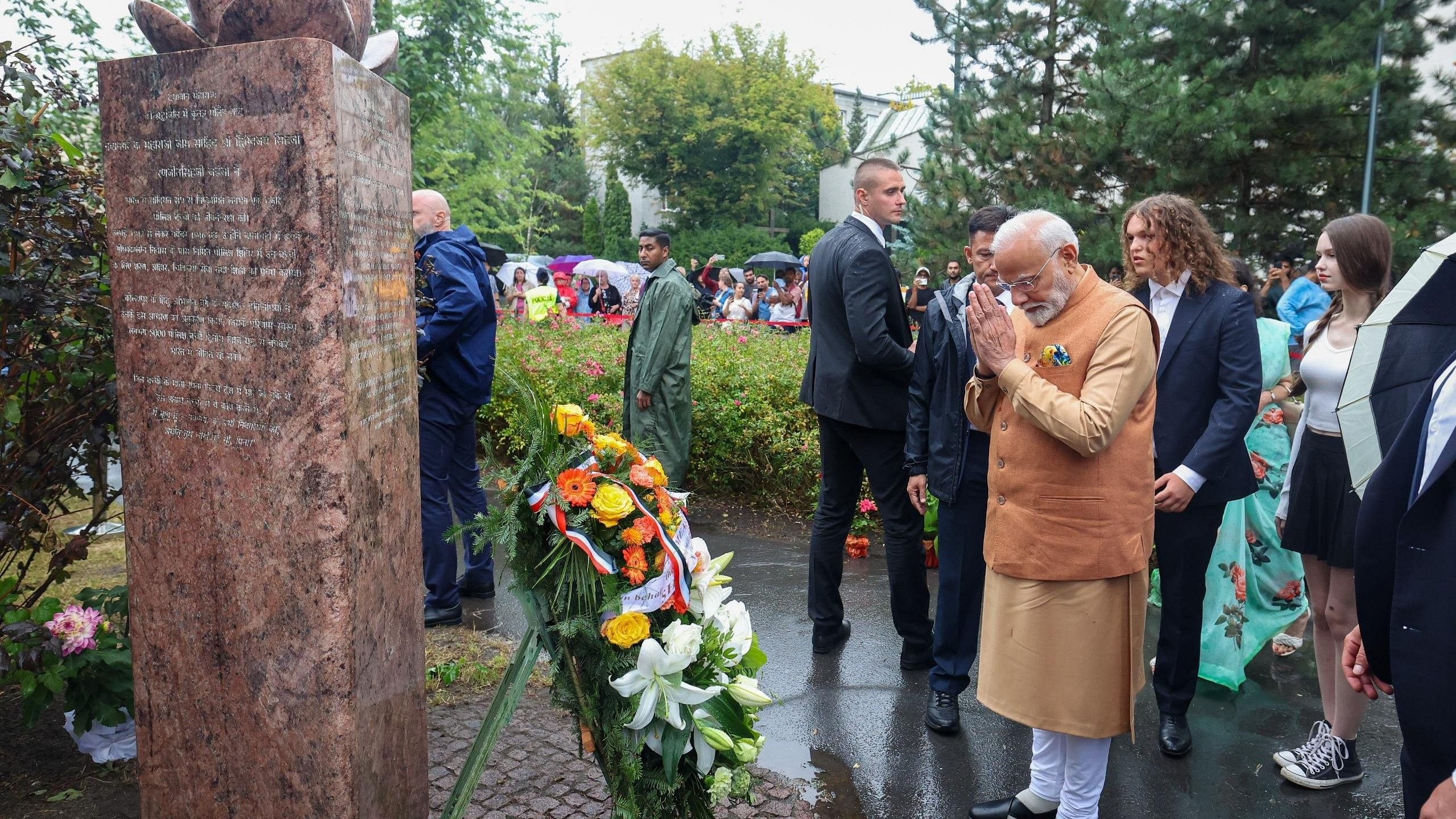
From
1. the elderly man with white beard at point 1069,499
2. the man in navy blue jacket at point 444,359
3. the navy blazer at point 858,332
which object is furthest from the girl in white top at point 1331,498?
the man in navy blue jacket at point 444,359

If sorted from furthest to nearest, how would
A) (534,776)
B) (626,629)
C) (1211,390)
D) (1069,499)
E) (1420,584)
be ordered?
(1211,390) → (534,776) → (1069,499) → (626,629) → (1420,584)

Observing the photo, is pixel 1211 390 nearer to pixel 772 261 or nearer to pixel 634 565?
pixel 634 565

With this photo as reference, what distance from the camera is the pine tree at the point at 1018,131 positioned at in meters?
11.6

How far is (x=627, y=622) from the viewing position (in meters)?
2.77

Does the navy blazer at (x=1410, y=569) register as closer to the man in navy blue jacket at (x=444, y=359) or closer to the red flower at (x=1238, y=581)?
the red flower at (x=1238, y=581)

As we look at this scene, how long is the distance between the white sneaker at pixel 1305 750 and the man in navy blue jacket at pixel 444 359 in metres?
3.56

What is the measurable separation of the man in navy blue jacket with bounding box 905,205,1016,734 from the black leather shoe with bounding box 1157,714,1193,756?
2.51ft

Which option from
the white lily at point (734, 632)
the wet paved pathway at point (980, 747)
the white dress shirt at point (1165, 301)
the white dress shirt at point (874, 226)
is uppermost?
the white dress shirt at point (874, 226)

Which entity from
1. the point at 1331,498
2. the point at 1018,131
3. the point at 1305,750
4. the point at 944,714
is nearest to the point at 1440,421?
the point at 1331,498

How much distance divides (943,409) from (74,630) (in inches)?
126

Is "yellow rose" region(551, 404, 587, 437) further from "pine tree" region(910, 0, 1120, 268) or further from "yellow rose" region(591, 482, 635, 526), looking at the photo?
"pine tree" region(910, 0, 1120, 268)

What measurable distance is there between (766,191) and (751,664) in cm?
4586

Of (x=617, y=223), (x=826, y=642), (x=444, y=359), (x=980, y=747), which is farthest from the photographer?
(x=617, y=223)

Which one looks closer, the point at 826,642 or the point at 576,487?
the point at 576,487
